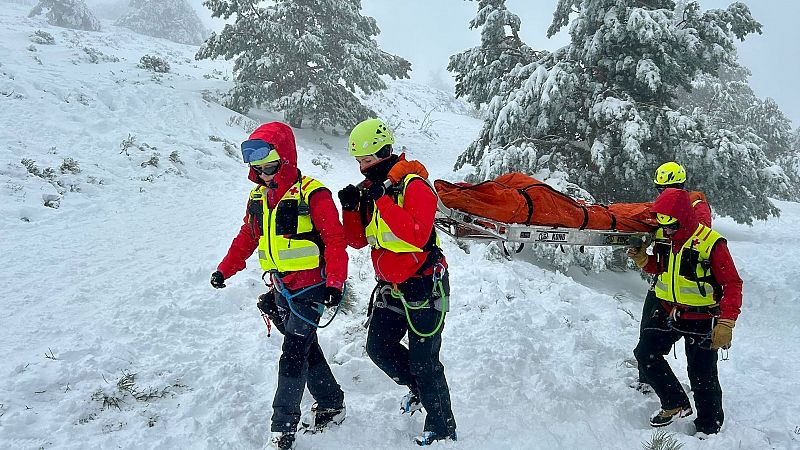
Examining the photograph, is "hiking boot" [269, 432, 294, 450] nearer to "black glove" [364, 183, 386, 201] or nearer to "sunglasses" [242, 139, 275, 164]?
"black glove" [364, 183, 386, 201]

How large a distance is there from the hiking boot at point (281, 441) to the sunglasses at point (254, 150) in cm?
199

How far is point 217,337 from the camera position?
4871mm

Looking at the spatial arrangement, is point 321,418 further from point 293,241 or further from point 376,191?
point 376,191

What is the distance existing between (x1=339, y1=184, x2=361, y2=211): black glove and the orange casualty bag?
2.39 feet

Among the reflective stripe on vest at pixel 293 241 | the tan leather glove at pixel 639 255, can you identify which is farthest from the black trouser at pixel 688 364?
the reflective stripe on vest at pixel 293 241

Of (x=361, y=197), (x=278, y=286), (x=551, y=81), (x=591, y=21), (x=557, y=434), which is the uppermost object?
(x=591, y=21)

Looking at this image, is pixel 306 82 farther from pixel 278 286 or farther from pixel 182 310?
pixel 278 286

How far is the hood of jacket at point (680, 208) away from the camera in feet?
13.5

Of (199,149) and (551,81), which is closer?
(551,81)

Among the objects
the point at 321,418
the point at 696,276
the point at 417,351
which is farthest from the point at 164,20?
the point at 696,276

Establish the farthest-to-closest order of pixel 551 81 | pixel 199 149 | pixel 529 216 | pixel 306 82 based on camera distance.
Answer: pixel 306 82, pixel 199 149, pixel 551 81, pixel 529 216

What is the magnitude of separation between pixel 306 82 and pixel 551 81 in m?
9.86

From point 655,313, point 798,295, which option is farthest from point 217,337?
point 798,295

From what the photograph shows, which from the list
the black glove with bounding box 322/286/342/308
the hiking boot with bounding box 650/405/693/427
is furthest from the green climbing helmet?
the hiking boot with bounding box 650/405/693/427
